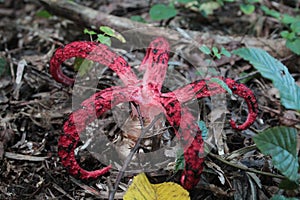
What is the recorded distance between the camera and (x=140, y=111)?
103 inches

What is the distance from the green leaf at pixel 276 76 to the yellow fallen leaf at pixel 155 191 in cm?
73

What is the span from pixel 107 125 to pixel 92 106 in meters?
0.73

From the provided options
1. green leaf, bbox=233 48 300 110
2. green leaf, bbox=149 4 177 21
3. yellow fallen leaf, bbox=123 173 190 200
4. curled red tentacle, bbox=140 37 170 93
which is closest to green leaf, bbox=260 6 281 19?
green leaf, bbox=149 4 177 21

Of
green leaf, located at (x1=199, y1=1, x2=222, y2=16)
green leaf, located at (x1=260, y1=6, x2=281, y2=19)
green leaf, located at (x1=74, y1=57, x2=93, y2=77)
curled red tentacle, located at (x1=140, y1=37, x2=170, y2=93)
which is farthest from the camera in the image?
green leaf, located at (x1=199, y1=1, x2=222, y2=16)

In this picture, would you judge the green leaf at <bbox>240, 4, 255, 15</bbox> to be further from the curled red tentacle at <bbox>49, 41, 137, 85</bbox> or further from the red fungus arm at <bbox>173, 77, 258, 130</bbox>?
the curled red tentacle at <bbox>49, 41, 137, 85</bbox>

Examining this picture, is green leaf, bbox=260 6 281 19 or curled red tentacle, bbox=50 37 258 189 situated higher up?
curled red tentacle, bbox=50 37 258 189

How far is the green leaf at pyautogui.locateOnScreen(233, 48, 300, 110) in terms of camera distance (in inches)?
83.7

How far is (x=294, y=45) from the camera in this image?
143 inches

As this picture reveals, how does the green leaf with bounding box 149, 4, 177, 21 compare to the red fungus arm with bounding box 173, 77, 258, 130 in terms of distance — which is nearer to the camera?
the red fungus arm with bounding box 173, 77, 258, 130

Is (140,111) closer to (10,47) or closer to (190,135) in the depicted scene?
(190,135)

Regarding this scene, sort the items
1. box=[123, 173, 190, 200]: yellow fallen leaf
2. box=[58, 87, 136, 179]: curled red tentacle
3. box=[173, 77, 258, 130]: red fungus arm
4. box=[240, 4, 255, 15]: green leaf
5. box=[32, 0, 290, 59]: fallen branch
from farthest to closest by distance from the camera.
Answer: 1. box=[240, 4, 255, 15]: green leaf
2. box=[32, 0, 290, 59]: fallen branch
3. box=[173, 77, 258, 130]: red fungus arm
4. box=[58, 87, 136, 179]: curled red tentacle
5. box=[123, 173, 190, 200]: yellow fallen leaf

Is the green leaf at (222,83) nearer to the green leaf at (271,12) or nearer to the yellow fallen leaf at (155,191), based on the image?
the yellow fallen leaf at (155,191)

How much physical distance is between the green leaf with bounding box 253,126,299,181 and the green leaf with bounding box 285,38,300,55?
5.44 feet

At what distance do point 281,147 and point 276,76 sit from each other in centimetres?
39
